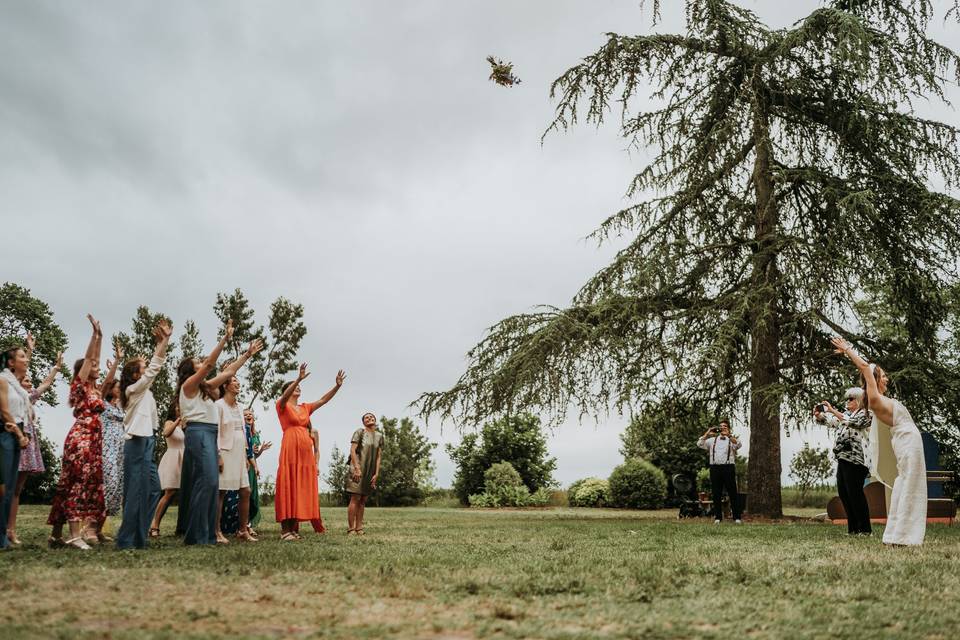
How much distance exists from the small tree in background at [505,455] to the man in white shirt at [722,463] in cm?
1427

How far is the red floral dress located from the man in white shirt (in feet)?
36.3

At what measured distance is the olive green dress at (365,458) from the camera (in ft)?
40.0

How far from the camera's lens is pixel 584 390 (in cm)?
1850

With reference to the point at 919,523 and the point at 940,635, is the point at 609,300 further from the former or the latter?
the point at 940,635

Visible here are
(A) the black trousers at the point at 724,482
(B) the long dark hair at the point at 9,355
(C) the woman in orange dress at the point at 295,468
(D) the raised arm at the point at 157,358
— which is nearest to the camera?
(D) the raised arm at the point at 157,358

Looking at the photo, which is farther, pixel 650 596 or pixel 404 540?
pixel 404 540

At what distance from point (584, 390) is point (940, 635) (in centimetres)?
1366

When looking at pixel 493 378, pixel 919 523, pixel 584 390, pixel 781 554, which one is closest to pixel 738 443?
pixel 584 390

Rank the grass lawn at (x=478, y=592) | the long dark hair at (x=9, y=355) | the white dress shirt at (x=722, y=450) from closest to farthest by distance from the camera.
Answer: the grass lawn at (x=478, y=592), the long dark hair at (x=9, y=355), the white dress shirt at (x=722, y=450)

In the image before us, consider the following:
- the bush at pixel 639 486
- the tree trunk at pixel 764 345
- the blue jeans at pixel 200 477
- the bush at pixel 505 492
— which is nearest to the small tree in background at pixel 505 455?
the bush at pixel 505 492

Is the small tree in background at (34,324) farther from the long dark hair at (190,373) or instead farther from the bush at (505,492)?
the long dark hair at (190,373)

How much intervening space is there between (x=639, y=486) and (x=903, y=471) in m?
17.2

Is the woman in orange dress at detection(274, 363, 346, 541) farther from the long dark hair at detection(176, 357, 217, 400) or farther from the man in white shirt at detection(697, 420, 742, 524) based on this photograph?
the man in white shirt at detection(697, 420, 742, 524)

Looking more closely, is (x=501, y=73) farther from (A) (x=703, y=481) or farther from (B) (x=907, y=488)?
(A) (x=703, y=481)
